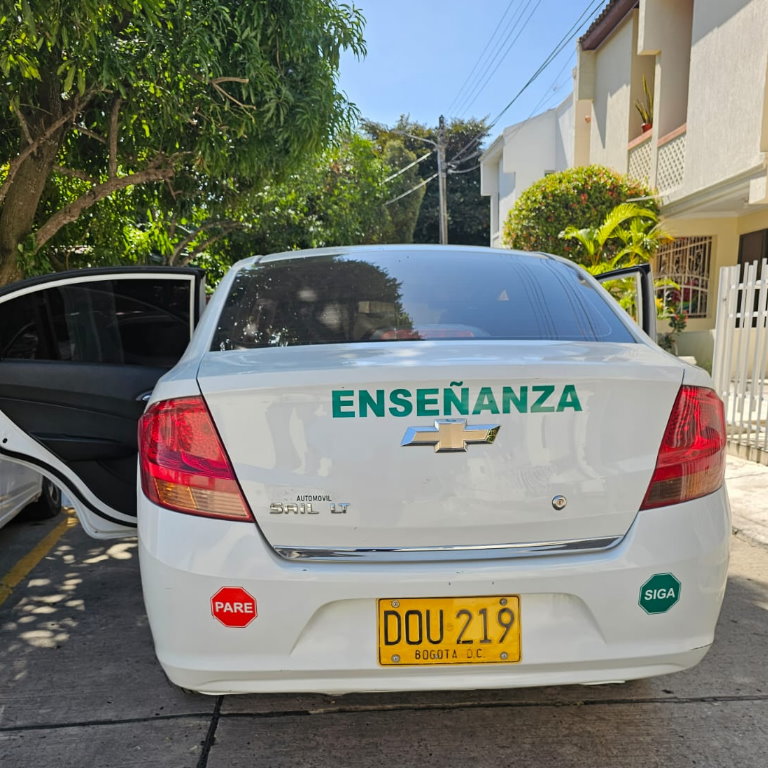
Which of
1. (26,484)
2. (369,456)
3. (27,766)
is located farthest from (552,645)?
(26,484)

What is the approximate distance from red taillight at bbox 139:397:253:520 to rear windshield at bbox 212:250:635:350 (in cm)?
45

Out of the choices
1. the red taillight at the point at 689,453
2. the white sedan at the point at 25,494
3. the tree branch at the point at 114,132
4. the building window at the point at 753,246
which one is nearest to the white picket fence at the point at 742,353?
the red taillight at the point at 689,453

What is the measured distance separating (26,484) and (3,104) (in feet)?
10.4

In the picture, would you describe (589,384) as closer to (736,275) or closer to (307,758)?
(307,758)

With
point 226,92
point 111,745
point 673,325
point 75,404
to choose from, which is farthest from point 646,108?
point 111,745

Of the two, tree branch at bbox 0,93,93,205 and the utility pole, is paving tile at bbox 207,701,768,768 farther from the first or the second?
the utility pole

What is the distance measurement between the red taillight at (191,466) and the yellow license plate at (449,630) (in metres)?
0.48

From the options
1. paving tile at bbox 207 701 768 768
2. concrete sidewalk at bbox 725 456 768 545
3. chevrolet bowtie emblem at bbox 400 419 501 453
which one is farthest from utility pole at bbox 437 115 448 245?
chevrolet bowtie emblem at bbox 400 419 501 453

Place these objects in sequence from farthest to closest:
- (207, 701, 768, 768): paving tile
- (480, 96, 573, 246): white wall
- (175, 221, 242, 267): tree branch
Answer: (480, 96, 573, 246): white wall < (175, 221, 242, 267): tree branch < (207, 701, 768, 768): paving tile

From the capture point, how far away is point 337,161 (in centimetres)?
1850

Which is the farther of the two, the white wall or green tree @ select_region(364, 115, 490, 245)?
green tree @ select_region(364, 115, 490, 245)

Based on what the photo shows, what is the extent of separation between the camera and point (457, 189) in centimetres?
3894

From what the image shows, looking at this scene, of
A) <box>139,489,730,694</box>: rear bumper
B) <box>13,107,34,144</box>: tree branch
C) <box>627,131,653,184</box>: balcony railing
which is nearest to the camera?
<box>139,489,730,694</box>: rear bumper

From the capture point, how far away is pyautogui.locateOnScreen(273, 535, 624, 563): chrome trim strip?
1.96 metres
